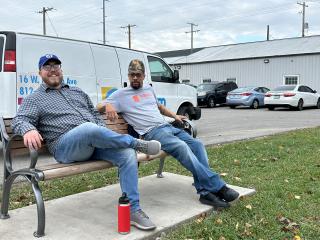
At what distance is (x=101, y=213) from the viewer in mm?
4215

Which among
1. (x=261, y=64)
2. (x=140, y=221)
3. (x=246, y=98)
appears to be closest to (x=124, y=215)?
(x=140, y=221)

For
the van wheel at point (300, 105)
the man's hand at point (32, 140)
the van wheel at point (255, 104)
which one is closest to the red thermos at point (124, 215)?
the man's hand at point (32, 140)

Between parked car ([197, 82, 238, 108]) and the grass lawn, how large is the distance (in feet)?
57.2

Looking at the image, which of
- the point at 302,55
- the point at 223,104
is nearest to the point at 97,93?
the point at 223,104

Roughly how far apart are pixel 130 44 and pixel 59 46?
54.2 m

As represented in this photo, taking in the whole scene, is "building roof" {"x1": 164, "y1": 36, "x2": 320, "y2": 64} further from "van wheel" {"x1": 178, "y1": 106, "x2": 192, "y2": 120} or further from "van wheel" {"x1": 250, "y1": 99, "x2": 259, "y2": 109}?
"van wheel" {"x1": 178, "y1": 106, "x2": 192, "y2": 120}

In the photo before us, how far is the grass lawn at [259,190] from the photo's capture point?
382 centimetres

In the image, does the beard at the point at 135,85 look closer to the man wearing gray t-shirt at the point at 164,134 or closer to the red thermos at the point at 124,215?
the man wearing gray t-shirt at the point at 164,134

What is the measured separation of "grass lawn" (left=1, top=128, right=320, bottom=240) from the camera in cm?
382

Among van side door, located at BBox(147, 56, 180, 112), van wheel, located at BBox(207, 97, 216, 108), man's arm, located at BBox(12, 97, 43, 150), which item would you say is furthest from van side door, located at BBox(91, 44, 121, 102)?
van wheel, located at BBox(207, 97, 216, 108)

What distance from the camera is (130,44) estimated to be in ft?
202

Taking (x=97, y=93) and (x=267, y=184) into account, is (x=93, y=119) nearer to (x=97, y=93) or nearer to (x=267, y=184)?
(x=267, y=184)

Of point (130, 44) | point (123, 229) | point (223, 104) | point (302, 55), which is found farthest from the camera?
point (130, 44)

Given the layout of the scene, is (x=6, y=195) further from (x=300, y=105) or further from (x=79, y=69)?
(x=300, y=105)
